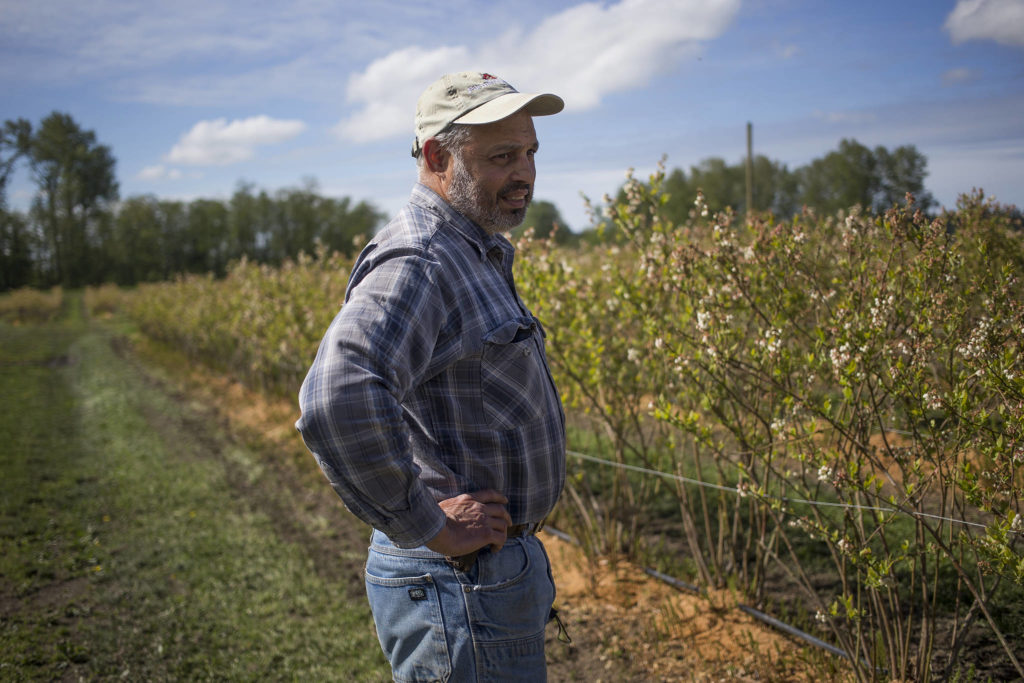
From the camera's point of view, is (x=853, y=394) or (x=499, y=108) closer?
(x=499, y=108)

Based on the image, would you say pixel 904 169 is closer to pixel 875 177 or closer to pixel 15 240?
pixel 875 177

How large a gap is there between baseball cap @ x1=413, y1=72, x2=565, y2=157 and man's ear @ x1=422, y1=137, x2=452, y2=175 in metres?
0.02

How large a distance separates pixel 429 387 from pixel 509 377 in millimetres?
202

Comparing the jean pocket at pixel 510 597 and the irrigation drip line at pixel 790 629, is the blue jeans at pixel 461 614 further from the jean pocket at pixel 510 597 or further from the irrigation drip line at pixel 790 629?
the irrigation drip line at pixel 790 629

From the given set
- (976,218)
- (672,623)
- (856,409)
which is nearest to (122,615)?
(672,623)

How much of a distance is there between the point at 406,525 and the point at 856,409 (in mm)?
2176

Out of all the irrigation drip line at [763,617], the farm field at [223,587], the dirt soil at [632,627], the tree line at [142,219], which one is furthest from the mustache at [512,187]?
the tree line at [142,219]

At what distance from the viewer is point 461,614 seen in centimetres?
159

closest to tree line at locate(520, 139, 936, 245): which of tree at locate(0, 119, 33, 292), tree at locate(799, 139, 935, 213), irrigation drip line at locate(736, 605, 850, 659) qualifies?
tree at locate(799, 139, 935, 213)

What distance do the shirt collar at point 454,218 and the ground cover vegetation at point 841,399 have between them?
4.95 feet

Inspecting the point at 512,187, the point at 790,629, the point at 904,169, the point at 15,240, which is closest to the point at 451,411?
the point at 512,187

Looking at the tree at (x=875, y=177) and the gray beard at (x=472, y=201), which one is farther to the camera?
the tree at (x=875, y=177)

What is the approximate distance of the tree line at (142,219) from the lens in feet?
138

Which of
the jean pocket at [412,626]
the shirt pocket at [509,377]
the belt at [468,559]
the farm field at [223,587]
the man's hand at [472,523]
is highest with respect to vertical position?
the shirt pocket at [509,377]
